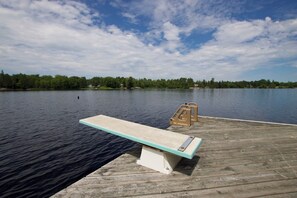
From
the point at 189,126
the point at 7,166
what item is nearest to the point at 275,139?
the point at 189,126

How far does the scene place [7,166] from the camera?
6.95m

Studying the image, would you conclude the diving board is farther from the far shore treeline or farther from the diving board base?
the far shore treeline

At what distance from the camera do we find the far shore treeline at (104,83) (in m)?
80.7

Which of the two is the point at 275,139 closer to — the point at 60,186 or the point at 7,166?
the point at 60,186

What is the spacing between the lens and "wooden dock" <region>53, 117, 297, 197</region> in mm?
3104

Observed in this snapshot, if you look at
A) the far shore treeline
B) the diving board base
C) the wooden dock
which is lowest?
the wooden dock

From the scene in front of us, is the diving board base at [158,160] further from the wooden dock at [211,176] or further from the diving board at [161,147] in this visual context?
the wooden dock at [211,176]

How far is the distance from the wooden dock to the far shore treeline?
9702cm

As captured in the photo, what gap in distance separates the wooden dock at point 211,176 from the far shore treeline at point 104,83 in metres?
97.0

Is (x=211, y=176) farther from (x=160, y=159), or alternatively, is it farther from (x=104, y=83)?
(x=104, y=83)

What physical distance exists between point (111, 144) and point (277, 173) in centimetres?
798

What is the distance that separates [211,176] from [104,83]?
112 meters

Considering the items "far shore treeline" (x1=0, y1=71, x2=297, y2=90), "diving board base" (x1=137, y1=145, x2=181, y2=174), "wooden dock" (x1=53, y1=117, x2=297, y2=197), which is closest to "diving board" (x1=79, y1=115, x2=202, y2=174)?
"diving board base" (x1=137, y1=145, x2=181, y2=174)

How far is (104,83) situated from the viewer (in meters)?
111
